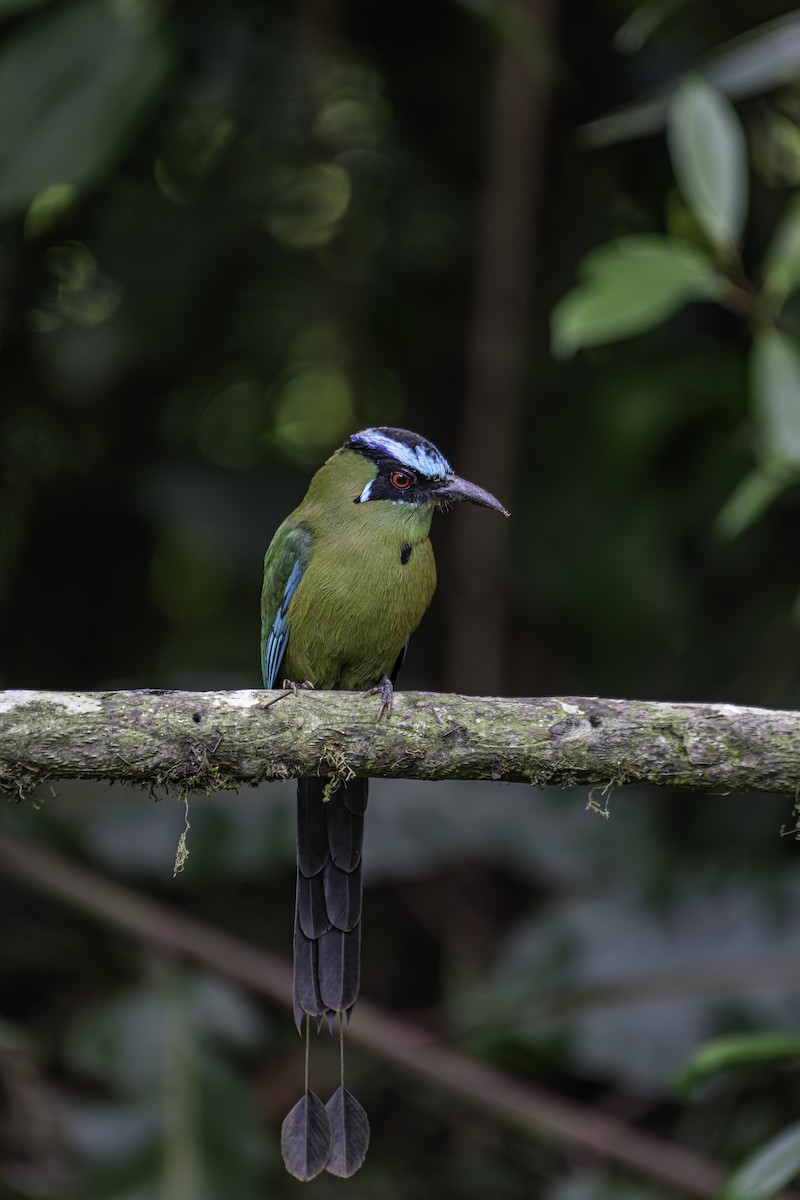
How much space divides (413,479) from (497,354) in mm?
1804

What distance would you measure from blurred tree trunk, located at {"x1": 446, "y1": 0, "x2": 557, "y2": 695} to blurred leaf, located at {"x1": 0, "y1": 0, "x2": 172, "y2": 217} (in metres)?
1.47

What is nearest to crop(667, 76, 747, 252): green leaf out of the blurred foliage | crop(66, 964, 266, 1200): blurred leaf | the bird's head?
the blurred foliage

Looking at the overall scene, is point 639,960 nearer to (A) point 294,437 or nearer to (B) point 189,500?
(B) point 189,500

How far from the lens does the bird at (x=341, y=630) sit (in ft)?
9.06

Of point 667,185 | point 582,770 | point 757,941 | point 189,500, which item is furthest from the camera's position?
point 667,185

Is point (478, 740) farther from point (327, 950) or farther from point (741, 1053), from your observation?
point (741, 1053)

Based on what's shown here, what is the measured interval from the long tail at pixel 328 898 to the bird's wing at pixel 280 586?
1.65ft

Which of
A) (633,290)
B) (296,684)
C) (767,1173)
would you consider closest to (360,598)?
(296,684)

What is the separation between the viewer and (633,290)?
10.4ft

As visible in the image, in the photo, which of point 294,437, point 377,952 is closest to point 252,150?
point 294,437

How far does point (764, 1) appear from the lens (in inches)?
206

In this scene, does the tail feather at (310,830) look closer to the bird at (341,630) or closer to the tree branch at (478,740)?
the bird at (341,630)

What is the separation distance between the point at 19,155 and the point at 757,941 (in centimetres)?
305

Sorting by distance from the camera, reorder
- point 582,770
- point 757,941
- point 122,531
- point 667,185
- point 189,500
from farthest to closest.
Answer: point 122,531
point 667,185
point 189,500
point 757,941
point 582,770
